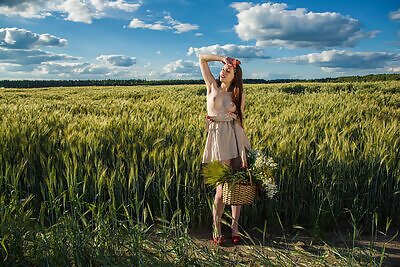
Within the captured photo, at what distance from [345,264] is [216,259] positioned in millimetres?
853

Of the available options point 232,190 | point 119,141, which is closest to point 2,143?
point 119,141

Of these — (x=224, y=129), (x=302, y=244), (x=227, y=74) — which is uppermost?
(x=227, y=74)

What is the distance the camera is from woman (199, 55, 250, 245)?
3.49 metres

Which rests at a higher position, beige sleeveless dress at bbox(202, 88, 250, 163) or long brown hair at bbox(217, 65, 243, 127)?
long brown hair at bbox(217, 65, 243, 127)

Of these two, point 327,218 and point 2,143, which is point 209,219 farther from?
point 2,143

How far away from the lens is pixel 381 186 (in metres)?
4.18

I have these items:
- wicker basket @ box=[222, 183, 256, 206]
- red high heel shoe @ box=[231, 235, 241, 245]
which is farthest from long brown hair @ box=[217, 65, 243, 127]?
red high heel shoe @ box=[231, 235, 241, 245]

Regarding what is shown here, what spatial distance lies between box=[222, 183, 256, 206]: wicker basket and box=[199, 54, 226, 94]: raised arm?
2.81 ft

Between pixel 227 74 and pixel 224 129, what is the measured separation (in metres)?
0.46

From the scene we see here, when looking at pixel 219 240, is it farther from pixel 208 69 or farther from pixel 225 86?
pixel 208 69

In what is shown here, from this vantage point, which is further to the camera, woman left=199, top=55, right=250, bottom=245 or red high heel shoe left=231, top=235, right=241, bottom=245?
red high heel shoe left=231, top=235, right=241, bottom=245

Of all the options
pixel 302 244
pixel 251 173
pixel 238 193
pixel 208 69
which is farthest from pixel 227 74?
Answer: pixel 302 244

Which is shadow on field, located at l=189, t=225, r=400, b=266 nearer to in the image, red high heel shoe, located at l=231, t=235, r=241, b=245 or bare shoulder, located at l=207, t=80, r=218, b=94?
red high heel shoe, located at l=231, t=235, r=241, b=245

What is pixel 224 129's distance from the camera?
353 centimetres
